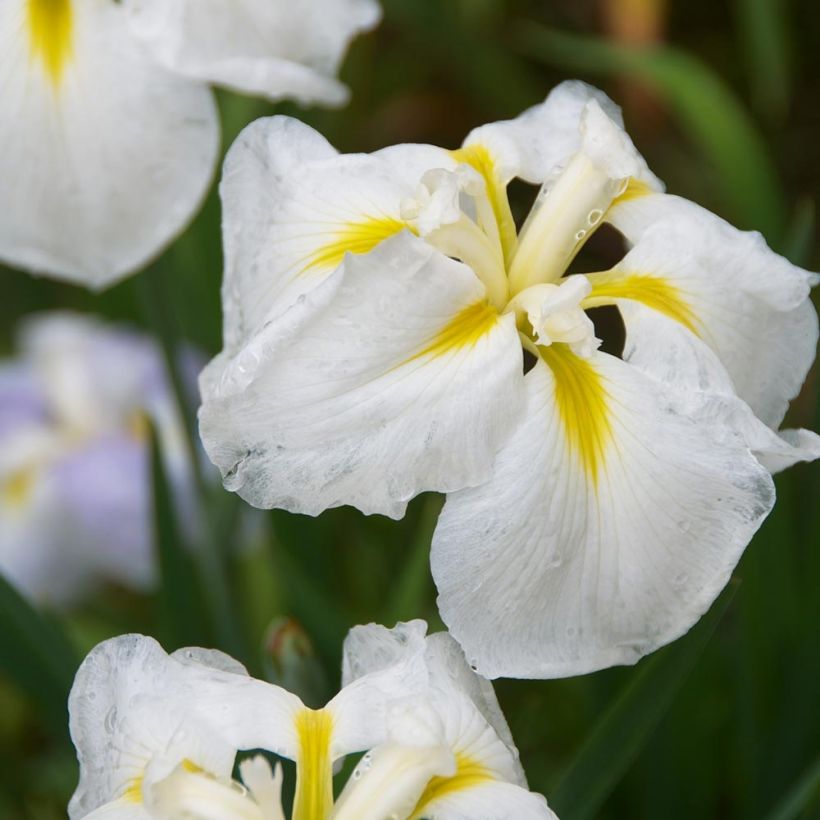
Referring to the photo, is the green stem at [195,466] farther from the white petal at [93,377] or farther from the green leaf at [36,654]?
the white petal at [93,377]

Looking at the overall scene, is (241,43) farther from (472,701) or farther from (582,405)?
(472,701)

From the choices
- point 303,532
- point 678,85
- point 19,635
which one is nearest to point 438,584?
point 19,635

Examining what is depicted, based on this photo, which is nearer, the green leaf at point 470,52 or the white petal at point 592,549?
the white petal at point 592,549

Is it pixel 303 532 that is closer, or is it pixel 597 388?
pixel 597 388

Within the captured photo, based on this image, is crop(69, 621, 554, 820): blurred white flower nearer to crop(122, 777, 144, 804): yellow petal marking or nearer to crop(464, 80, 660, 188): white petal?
crop(122, 777, 144, 804): yellow petal marking

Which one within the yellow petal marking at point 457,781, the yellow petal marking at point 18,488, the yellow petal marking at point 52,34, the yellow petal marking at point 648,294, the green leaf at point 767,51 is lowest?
the yellow petal marking at point 18,488

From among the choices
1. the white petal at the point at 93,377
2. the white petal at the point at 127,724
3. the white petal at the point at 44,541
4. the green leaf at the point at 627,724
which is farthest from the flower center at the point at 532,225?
the white petal at the point at 93,377

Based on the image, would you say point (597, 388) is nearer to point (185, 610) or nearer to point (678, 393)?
point (678, 393)

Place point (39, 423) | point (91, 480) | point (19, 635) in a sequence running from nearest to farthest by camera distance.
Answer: point (19, 635) → point (91, 480) → point (39, 423)
